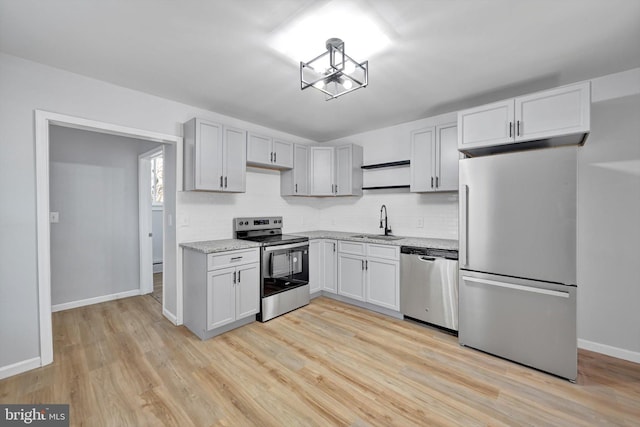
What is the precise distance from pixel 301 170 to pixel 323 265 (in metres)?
1.50

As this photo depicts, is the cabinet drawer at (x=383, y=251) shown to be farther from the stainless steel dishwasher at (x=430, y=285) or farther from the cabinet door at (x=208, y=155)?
the cabinet door at (x=208, y=155)

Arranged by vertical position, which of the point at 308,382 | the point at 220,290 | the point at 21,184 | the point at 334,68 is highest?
the point at 334,68

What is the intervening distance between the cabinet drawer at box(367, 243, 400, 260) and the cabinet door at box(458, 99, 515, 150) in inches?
53.1

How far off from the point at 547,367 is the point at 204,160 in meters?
3.79

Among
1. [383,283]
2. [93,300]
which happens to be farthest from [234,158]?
[93,300]

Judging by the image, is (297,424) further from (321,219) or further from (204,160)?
(321,219)

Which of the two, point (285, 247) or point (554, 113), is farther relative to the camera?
point (285, 247)

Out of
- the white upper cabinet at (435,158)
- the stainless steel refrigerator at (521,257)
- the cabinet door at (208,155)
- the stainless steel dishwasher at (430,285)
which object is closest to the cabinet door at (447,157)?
the white upper cabinet at (435,158)

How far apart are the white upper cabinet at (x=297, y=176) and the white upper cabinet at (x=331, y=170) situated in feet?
0.26

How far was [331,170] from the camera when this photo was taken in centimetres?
427

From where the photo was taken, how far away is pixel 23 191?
2.22 meters

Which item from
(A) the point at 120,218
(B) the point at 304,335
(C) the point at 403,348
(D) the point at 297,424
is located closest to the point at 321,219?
(B) the point at 304,335

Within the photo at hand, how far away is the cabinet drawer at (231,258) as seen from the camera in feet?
9.17

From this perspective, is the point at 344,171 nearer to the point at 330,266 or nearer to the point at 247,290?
Answer: the point at 330,266
